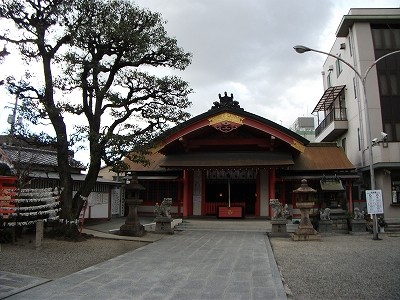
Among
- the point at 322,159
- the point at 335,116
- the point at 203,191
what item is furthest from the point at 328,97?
the point at 203,191

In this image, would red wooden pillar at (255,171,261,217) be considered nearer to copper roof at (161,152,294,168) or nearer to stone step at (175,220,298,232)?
copper roof at (161,152,294,168)

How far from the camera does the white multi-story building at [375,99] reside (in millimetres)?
22391

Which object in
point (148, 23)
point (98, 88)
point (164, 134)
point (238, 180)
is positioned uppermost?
point (148, 23)

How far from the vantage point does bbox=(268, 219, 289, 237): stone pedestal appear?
1639cm

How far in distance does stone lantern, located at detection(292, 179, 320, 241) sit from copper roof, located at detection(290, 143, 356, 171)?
7.38m

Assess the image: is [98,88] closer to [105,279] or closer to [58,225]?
[58,225]

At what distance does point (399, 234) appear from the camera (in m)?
17.6

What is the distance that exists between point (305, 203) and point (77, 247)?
385 inches

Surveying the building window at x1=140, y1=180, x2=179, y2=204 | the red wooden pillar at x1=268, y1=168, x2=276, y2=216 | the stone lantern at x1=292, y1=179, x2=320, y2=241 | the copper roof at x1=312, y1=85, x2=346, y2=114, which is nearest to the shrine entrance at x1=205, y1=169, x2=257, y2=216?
the red wooden pillar at x1=268, y1=168, x2=276, y2=216

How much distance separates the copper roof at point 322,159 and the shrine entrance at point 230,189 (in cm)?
308

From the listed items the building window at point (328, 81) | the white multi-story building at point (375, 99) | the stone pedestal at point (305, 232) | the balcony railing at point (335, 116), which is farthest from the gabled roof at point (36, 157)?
the building window at point (328, 81)

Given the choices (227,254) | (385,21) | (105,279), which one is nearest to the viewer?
(105,279)

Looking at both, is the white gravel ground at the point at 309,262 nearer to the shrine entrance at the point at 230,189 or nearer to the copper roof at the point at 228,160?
the copper roof at the point at 228,160

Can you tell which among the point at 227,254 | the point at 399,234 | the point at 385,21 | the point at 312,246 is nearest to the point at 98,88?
the point at 227,254
